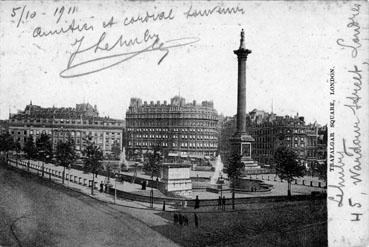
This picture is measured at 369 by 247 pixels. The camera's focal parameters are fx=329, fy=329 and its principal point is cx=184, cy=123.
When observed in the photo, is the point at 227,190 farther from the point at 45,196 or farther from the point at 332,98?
the point at 332,98

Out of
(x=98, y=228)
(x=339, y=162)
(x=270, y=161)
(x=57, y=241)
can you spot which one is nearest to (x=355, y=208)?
(x=339, y=162)

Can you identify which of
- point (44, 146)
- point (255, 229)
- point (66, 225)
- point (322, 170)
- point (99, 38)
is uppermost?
point (99, 38)

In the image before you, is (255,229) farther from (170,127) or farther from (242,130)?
(170,127)

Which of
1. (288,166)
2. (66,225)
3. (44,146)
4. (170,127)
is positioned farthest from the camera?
(170,127)

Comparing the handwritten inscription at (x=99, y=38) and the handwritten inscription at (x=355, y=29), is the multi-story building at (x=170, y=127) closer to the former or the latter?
the handwritten inscription at (x=99, y=38)

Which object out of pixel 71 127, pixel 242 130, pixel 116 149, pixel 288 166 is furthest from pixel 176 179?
pixel 116 149

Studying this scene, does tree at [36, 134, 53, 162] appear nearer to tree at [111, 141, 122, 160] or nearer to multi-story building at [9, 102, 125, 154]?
multi-story building at [9, 102, 125, 154]
